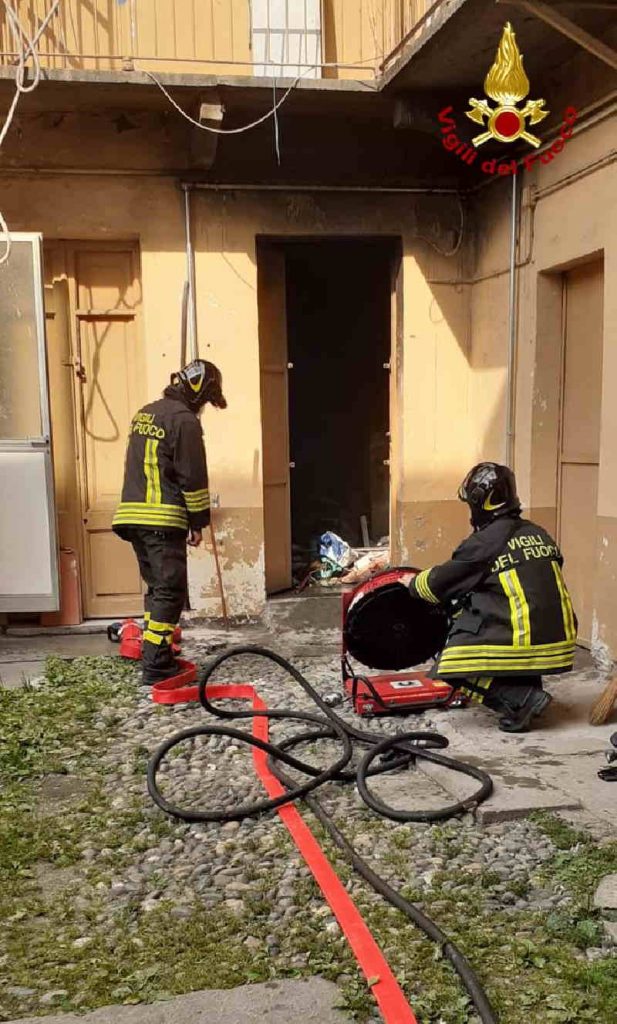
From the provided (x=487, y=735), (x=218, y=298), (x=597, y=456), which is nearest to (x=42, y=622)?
(x=218, y=298)

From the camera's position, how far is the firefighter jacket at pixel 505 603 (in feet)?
13.2

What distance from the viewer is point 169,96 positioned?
5.53m

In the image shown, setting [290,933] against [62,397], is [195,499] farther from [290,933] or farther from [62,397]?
[290,933]

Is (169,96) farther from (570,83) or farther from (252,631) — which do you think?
(252,631)

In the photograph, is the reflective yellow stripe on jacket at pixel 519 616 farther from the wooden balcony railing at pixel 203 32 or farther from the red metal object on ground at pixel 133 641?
the wooden balcony railing at pixel 203 32

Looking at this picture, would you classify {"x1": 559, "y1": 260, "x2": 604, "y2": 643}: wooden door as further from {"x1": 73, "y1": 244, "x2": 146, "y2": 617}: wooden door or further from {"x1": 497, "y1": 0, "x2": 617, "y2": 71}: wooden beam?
{"x1": 73, "y1": 244, "x2": 146, "y2": 617}: wooden door

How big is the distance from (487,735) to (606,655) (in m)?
1.47

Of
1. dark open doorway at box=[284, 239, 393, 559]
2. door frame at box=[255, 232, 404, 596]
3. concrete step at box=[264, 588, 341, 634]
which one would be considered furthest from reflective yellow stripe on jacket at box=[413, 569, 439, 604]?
dark open doorway at box=[284, 239, 393, 559]

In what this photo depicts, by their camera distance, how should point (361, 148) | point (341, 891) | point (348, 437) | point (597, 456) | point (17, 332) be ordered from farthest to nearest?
point (348, 437) < point (361, 148) < point (17, 332) < point (597, 456) < point (341, 891)

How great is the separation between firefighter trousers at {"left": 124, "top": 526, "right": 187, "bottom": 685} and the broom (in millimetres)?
2463

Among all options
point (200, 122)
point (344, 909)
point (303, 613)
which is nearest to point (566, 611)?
point (344, 909)

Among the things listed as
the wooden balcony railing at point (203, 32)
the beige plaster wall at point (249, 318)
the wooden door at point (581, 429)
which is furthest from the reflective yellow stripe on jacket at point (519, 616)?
the wooden balcony railing at point (203, 32)

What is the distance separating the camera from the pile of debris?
24.7 ft

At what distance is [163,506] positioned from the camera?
4934 millimetres
